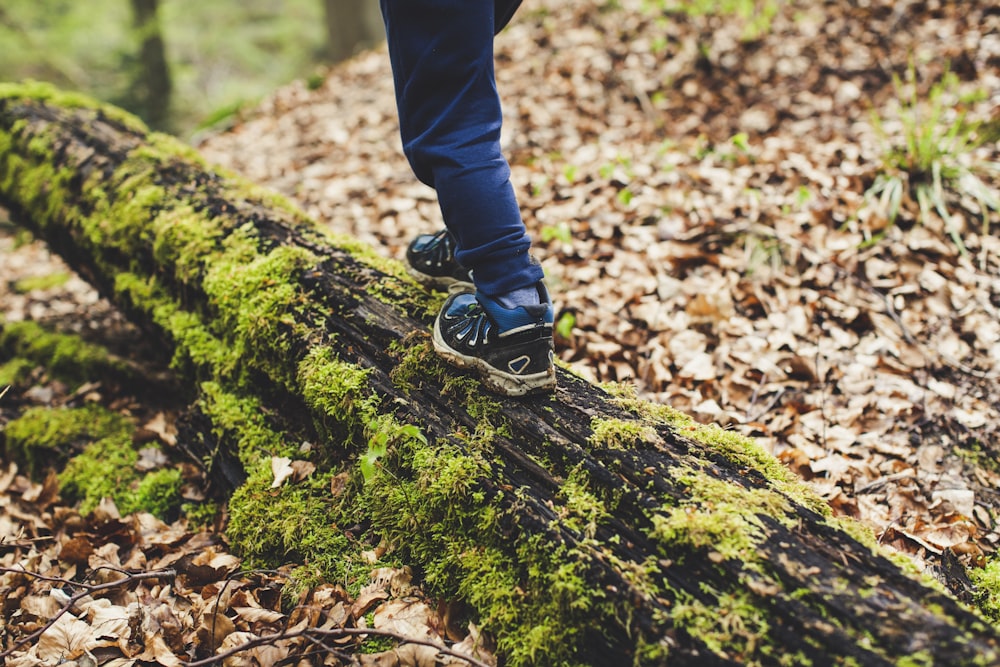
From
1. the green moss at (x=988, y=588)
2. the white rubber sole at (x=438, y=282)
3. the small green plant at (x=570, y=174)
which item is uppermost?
the white rubber sole at (x=438, y=282)

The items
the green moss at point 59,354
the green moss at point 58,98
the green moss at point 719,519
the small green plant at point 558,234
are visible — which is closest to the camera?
the green moss at point 719,519

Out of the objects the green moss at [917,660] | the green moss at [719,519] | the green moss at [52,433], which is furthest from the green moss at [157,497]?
the green moss at [917,660]

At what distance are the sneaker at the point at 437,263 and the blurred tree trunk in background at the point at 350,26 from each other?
8.26 m

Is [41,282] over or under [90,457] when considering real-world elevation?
over

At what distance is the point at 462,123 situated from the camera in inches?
79.8

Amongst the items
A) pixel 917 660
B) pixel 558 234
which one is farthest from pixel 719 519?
pixel 558 234

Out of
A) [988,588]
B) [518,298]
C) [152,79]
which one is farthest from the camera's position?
[152,79]

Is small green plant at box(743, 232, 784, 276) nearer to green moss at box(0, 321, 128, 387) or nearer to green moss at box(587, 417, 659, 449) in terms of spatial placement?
green moss at box(587, 417, 659, 449)

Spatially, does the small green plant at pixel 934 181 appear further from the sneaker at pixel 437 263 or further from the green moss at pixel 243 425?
the green moss at pixel 243 425

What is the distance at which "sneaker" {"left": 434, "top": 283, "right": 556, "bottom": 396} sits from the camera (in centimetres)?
212

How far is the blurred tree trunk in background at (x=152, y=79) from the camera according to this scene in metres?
8.66

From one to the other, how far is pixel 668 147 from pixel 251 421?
3.70 m

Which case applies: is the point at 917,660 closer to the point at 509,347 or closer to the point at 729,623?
the point at 729,623

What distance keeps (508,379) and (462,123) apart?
0.91 metres
